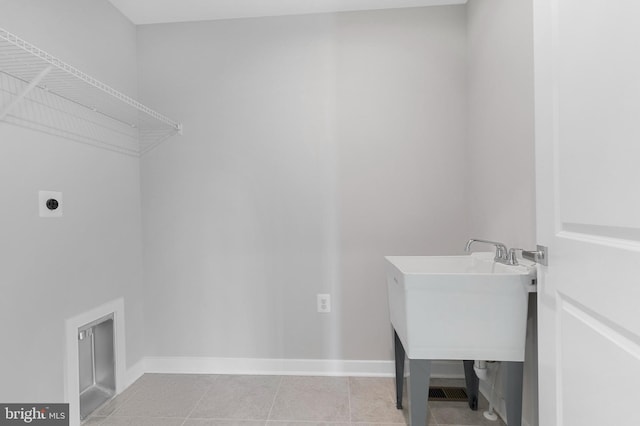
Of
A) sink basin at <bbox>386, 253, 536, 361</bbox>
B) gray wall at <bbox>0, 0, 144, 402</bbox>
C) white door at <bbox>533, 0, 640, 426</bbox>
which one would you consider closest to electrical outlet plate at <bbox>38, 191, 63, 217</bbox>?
gray wall at <bbox>0, 0, 144, 402</bbox>

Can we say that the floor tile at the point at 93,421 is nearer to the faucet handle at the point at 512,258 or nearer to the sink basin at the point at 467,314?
the sink basin at the point at 467,314

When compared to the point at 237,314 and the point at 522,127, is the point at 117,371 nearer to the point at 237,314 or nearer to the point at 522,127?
the point at 237,314

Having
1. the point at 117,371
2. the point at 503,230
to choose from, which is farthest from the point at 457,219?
the point at 117,371

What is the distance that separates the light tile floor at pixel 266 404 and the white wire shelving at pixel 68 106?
145 centimetres

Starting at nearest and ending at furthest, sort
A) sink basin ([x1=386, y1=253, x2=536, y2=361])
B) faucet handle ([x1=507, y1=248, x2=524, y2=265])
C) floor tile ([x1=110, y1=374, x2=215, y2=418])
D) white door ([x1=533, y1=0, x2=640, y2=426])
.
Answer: white door ([x1=533, y1=0, x2=640, y2=426])
sink basin ([x1=386, y1=253, x2=536, y2=361])
faucet handle ([x1=507, y1=248, x2=524, y2=265])
floor tile ([x1=110, y1=374, x2=215, y2=418])

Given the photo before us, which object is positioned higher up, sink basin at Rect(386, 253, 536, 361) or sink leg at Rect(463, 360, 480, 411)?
sink basin at Rect(386, 253, 536, 361)

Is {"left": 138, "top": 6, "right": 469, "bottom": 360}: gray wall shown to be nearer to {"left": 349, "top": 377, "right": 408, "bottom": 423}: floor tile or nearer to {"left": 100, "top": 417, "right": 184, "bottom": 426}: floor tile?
{"left": 349, "top": 377, "right": 408, "bottom": 423}: floor tile

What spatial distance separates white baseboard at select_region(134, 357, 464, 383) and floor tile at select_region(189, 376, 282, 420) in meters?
0.06

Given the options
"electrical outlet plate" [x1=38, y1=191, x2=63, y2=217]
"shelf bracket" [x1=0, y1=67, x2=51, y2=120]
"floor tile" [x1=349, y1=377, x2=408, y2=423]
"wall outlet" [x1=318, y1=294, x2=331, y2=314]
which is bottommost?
"floor tile" [x1=349, y1=377, x2=408, y2=423]

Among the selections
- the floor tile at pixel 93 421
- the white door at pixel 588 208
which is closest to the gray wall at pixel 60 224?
the floor tile at pixel 93 421

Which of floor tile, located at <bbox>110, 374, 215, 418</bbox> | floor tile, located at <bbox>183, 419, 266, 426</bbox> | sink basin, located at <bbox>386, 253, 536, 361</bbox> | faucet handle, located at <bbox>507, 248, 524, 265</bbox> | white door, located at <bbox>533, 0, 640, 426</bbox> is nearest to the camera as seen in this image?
white door, located at <bbox>533, 0, 640, 426</bbox>

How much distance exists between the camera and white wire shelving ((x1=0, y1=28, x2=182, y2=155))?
45.6 inches

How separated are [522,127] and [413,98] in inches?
29.6

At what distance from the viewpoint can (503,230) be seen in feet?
4.95
